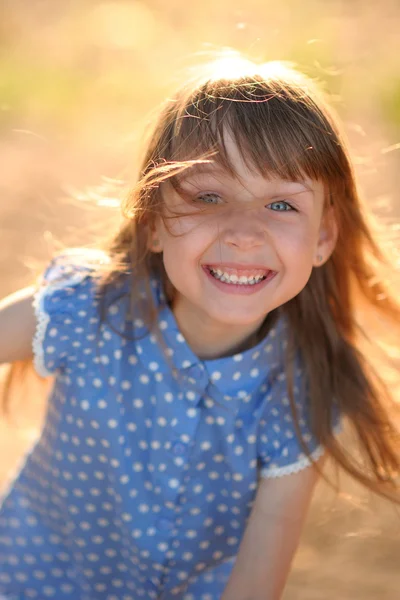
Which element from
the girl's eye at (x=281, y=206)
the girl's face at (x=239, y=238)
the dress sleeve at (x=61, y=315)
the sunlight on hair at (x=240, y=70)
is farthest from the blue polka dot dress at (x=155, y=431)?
the sunlight on hair at (x=240, y=70)

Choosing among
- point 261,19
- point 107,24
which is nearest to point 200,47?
point 261,19

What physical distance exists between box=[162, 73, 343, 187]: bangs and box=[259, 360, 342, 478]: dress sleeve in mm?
382

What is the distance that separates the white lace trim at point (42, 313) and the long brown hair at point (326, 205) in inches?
2.5

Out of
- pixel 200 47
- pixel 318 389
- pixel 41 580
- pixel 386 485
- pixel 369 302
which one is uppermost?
pixel 200 47

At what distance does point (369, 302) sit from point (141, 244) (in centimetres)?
44

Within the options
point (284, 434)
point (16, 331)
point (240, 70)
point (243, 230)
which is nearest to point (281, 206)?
point (243, 230)

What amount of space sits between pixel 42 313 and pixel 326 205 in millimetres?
509

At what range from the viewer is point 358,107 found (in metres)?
3.43

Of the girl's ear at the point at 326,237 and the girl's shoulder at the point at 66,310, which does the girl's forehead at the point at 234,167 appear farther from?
the girl's shoulder at the point at 66,310

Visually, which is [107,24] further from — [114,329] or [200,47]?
[114,329]

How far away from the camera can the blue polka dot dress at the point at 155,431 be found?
150cm

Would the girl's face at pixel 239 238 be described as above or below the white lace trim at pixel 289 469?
above

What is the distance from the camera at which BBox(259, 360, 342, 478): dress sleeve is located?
149cm

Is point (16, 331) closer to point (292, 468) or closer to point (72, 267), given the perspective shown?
point (72, 267)
